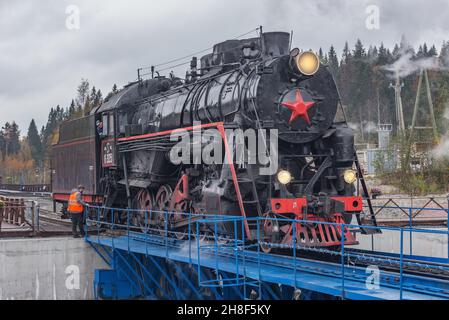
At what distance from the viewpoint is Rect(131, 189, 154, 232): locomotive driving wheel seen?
15.0m

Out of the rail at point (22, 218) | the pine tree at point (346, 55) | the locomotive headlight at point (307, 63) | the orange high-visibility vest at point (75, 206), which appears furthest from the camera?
the pine tree at point (346, 55)

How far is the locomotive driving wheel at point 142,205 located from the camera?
15.0 meters

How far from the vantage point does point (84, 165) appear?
18172 mm

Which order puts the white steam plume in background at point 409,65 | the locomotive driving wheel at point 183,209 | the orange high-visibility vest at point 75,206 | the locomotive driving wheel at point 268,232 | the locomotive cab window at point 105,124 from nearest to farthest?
1. the locomotive driving wheel at point 268,232
2. the locomotive driving wheel at point 183,209
3. the orange high-visibility vest at point 75,206
4. the locomotive cab window at point 105,124
5. the white steam plume in background at point 409,65

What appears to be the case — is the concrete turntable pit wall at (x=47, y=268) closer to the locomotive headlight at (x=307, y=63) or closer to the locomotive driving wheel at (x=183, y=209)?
the locomotive driving wheel at (x=183, y=209)

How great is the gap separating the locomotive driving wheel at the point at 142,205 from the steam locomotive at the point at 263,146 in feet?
1.18

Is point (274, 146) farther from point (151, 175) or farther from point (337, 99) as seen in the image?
point (151, 175)

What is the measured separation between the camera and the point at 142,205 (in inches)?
611

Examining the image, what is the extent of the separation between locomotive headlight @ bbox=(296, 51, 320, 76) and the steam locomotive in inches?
0.8

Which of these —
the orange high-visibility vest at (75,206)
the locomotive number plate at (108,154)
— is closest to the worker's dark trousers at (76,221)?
the orange high-visibility vest at (75,206)

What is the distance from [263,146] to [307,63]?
1813 mm

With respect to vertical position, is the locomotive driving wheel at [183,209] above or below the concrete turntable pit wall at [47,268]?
above

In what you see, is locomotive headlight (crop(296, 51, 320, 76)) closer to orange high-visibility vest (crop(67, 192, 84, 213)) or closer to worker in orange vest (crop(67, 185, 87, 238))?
worker in orange vest (crop(67, 185, 87, 238))

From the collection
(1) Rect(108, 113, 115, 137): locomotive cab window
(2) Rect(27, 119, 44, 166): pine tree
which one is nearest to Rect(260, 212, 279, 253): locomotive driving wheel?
(1) Rect(108, 113, 115, 137): locomotive cab window
